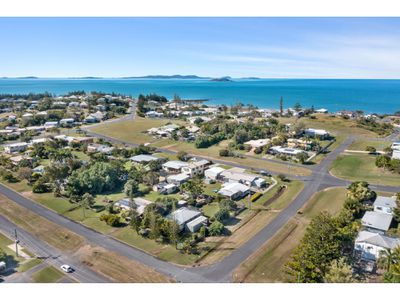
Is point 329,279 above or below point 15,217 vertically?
above

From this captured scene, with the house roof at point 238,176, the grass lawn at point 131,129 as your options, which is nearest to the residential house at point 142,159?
the house roof at point 238,176

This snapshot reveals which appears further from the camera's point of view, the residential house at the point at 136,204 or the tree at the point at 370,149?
the tree at the point at 370,149

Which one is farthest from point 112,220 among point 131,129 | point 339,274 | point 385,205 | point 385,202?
point 131,129

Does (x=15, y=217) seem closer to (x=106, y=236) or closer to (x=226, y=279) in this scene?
(x=106, y=236)

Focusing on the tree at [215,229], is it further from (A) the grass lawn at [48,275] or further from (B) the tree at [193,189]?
(A) the grass lawn at [48,275]

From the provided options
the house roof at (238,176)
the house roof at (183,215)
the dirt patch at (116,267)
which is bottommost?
the dirt patch at (116,267)

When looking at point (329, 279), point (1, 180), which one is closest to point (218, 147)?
point (1, 180)

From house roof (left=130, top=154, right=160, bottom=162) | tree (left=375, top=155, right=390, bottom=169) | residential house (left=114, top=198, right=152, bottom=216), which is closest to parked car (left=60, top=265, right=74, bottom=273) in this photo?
residential house (left=114, top=198, right=152, bottom=216)
